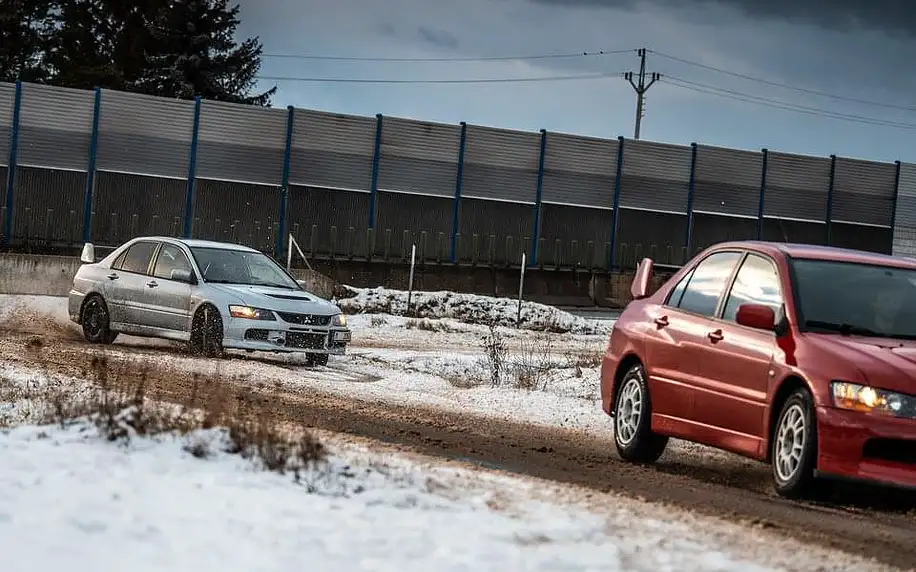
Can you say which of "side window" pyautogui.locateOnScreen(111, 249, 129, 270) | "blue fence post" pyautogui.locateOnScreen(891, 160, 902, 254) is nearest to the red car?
"side window" pyautogui.locateOnScreen(111, 249, 129, 270)

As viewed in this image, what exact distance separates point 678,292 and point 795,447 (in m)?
2.32

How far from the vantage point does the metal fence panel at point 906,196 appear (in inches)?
2148

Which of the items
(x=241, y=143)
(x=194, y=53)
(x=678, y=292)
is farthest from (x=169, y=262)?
(x=194, y=53)

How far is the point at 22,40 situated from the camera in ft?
231

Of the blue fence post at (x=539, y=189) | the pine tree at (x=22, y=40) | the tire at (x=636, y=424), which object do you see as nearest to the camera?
the tire at (x=636, y=424)

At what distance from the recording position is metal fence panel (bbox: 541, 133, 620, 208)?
4922cm

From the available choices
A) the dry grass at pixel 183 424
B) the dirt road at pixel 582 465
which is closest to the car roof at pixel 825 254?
the dirt road at pixel 582 465

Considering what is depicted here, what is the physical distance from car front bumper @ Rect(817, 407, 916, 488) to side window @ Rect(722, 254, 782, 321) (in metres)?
1.25

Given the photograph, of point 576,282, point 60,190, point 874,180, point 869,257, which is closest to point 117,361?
point 869,257

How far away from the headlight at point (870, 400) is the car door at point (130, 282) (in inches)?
474

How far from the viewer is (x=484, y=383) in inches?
706

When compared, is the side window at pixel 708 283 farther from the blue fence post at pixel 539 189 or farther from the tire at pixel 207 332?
the blue fence post at pixel 539 189

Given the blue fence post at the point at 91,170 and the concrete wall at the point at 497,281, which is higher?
the blue fence post at the point at 91,170

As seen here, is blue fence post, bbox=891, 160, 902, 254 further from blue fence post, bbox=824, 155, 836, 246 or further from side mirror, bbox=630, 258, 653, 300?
side mirror, bbox=630, 258, 653, 300
